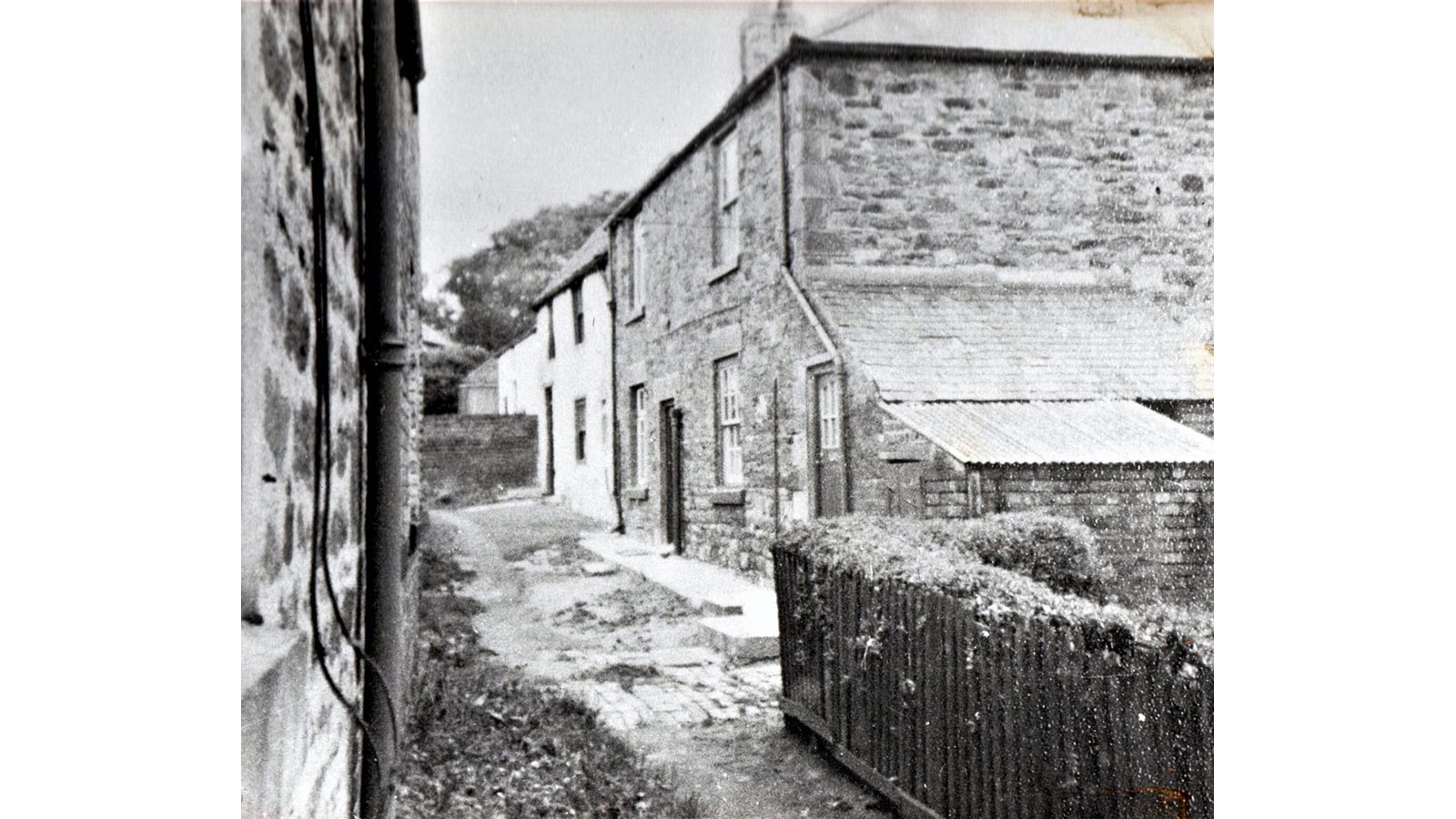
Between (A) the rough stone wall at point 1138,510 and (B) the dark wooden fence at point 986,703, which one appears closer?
(B) the dark wooden fence at point 986,703

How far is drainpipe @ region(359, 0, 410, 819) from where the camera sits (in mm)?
2607

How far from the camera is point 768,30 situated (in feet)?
9.37

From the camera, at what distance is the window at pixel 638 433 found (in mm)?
3006

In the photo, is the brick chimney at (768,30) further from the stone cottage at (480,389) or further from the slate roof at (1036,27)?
the stone cottage at (480,389)

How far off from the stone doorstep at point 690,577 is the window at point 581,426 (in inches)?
8.1

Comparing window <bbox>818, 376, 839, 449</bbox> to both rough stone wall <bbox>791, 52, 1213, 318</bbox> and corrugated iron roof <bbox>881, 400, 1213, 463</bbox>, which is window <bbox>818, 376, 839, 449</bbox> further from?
rough stone wall <bbox>791, 52, 1213, 318</bbox>

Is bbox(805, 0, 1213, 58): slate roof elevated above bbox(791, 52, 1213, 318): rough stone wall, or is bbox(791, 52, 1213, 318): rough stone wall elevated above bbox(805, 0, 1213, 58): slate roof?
bbox(805, 0, 1213, 58): slate roof

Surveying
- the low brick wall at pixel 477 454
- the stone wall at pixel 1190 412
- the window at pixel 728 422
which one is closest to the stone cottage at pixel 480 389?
the low brick wall at pixel 477 454

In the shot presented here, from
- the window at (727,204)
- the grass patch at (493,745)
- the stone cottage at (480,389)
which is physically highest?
the window at (727,204)

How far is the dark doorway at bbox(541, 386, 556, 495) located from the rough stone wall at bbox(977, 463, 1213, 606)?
3.40 ft

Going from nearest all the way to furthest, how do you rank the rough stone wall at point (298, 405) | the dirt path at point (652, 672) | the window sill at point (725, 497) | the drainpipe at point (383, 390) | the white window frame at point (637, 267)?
1. the rough stone wall at point (298, 405)
2. the drainpipe at point (383, 390)
3. the dirt path at point (652, 672)
4. the white window frame at point (637, 267)
5. the window sill at point (725, 497)

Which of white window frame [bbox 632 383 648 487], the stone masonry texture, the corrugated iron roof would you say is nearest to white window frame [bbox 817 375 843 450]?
the corrugated iron roof
